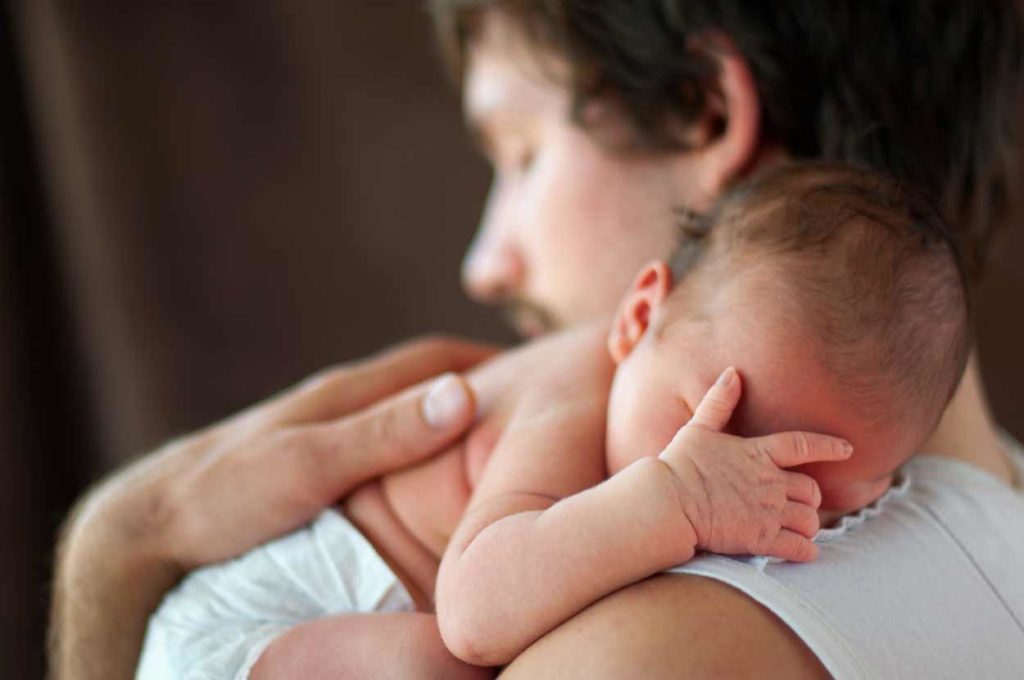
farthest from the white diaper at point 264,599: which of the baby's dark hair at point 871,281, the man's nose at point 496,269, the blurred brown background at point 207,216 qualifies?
the blurred brown background at point 207,216

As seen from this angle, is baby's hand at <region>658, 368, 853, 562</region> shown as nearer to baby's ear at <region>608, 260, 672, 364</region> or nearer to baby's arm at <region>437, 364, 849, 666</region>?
baby's arm at <region>437, 364, 849, 666</region>

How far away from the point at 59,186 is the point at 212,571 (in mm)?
1251

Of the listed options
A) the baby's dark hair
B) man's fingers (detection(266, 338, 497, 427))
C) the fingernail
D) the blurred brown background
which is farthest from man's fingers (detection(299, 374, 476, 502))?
the blurred brown background

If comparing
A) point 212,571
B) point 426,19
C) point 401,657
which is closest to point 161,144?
point 426,19

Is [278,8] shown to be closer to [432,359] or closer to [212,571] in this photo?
[432,359]

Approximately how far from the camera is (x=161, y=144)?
1941 millimetres

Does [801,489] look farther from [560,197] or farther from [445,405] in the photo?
[560,197]

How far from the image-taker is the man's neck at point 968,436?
38.2 inches

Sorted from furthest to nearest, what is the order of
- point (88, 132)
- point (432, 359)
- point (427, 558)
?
point (88, 132), point (432, 359), point (427, 558)

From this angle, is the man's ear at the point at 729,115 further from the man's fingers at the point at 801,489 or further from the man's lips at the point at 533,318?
the man's fingers at the point at 801,489

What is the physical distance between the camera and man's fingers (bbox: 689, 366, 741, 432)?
72cm

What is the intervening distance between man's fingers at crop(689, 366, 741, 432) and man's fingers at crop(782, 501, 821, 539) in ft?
0.23

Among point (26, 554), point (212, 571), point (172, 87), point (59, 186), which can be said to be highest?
point (172, 87)

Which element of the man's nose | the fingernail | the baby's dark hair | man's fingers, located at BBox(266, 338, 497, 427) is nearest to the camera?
the baby's dark hair
